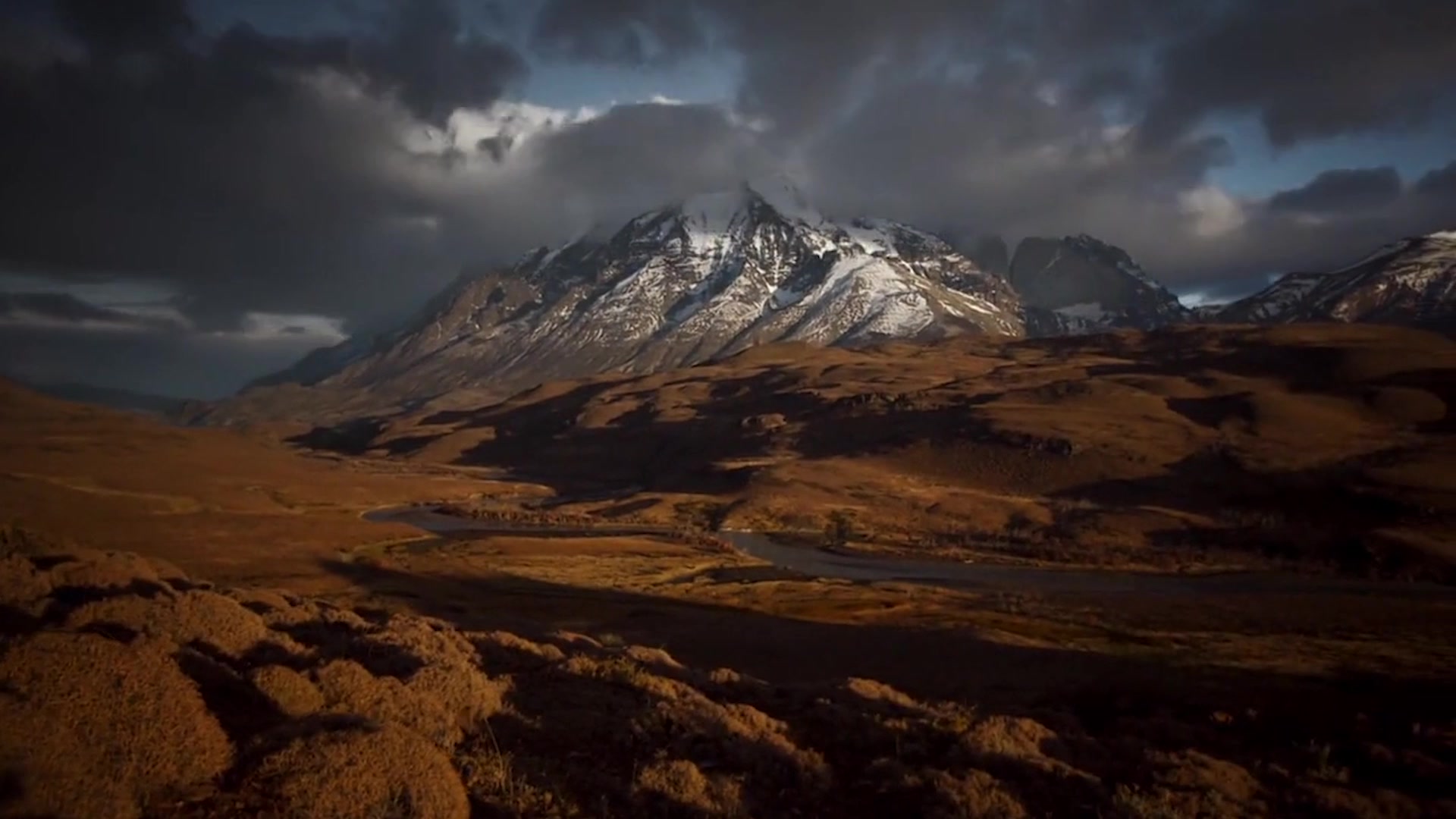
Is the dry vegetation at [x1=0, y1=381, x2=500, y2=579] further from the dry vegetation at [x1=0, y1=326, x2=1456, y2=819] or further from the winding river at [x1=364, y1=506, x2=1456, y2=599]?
the winding river at [x1=364, y1=506, x2=1456, y2=599]

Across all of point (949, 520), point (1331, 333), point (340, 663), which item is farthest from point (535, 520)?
point (1331, 333)

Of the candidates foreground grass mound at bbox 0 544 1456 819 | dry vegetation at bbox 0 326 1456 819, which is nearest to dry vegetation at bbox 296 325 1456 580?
dry vegetation at bbox 0 326 1456 819

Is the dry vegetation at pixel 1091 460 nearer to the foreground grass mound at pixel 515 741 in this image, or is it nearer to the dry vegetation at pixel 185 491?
the dry vegetation at pixel 185 491

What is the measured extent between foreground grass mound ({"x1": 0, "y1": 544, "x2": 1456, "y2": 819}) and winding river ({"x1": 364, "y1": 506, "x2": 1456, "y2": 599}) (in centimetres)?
5177

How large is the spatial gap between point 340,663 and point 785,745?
7811 mm

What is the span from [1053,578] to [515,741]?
68.2 m

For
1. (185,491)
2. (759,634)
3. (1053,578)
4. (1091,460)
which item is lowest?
(1053,578)

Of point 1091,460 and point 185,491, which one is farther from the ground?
point 1091,460

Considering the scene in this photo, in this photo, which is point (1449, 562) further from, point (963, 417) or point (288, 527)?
point (288, 527)

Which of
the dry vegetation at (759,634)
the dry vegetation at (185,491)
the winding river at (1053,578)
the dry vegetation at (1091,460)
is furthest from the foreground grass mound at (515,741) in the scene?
the dry vegetation at (1091,460)

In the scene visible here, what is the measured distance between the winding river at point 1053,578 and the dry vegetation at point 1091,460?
5441mm

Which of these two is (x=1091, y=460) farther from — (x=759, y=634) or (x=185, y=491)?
(x=185, y=491)

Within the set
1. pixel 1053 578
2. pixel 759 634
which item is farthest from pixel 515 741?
pixel 1053 578

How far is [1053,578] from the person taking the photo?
76375 millimetres
